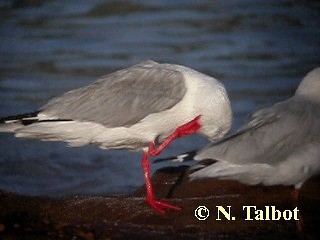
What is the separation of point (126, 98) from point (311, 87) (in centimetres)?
107

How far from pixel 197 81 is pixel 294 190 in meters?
0.86

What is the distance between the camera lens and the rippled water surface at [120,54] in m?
4.73

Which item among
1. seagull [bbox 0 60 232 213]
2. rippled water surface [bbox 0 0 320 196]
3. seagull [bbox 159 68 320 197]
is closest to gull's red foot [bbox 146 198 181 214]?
seagull [bbox 0 60 232 213]

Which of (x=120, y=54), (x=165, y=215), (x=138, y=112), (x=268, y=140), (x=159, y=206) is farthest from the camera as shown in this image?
(x=120, y=54)

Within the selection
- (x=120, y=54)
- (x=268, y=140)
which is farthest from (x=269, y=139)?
(x=120, y=54)

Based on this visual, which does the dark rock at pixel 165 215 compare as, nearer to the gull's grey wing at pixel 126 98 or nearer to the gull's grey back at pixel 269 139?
the gull's grey back at pixel 269 139

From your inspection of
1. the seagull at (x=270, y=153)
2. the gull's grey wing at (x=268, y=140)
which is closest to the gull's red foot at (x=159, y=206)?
the seagull at (x=270, y=153)

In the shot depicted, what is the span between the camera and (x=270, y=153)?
333cm

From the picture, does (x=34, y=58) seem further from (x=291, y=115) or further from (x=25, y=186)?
(x=291, y=115)

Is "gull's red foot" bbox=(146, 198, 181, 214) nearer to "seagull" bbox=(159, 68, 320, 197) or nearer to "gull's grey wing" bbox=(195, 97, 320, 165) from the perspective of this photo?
"seagull" bbox=(159, 68, 320, 197)

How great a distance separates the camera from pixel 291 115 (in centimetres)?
340

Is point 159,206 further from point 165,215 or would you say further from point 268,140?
point 268,140

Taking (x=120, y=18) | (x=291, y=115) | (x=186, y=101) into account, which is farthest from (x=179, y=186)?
(x=120, y=18)

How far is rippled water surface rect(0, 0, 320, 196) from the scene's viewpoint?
473cm
